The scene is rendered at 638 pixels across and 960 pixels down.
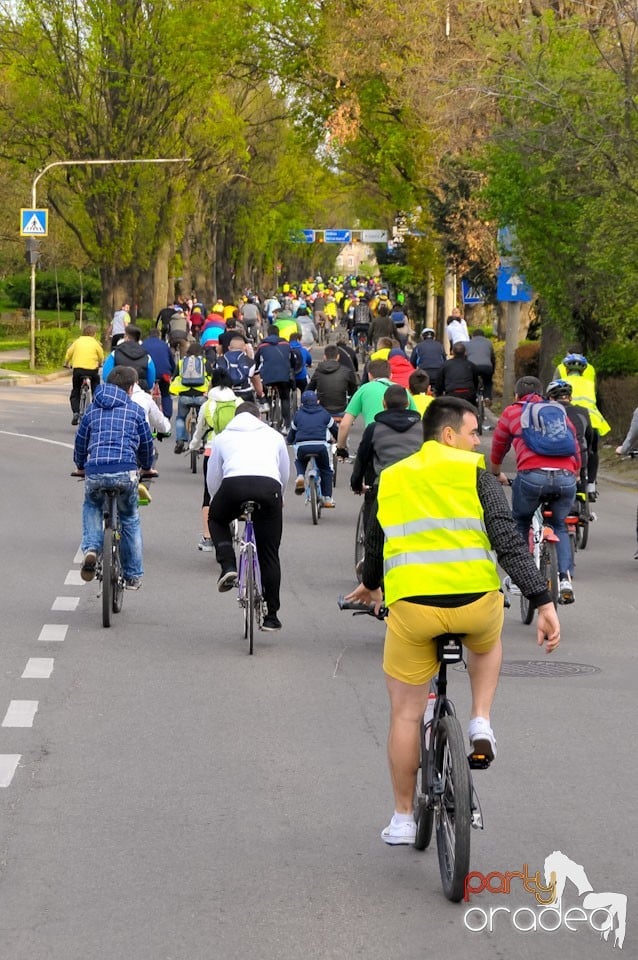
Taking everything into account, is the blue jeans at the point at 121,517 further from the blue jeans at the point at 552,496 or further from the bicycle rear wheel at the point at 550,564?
the bicycle rear wheel at the point at 550,564

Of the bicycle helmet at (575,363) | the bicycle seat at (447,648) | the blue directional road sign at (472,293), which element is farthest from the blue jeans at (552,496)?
the blue directional road sign at (472,293)

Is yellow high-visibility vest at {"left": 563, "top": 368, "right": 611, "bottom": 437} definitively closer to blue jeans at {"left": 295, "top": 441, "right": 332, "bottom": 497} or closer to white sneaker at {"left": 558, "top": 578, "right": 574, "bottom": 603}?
blue jeans at {"left": 295, "top": 441, "right": 332, "bottom": 497}

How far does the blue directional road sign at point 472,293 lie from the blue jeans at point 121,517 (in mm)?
30309

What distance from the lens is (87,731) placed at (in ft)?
28.1

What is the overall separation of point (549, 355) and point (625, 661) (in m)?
20.6

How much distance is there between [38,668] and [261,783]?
9.52ft

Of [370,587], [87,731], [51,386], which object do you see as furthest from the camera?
[51,386]

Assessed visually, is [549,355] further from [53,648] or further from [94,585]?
[53,648]

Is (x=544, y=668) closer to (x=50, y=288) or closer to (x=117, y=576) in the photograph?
(x=117, y=576)

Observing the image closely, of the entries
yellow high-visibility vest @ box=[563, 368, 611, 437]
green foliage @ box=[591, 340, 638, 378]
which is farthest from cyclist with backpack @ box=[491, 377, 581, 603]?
green foliage @ box=[591, 340, 638, 378]

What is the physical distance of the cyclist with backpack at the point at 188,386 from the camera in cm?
2277

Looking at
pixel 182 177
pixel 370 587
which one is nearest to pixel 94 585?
pixel 370 587

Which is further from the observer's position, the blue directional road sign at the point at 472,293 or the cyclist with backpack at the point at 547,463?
the blue directional road sign at the point at 472,293

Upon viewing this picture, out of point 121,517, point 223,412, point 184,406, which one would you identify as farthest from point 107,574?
point 184,406
